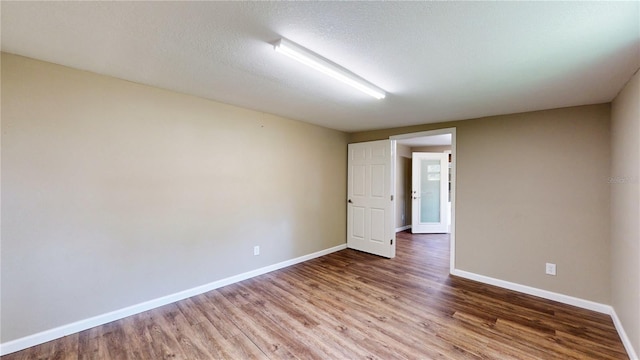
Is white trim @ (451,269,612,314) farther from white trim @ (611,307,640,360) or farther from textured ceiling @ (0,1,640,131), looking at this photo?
Result: textured ceiling @ (0,1,640,131)

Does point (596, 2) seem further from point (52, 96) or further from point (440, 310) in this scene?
point (52, 96)

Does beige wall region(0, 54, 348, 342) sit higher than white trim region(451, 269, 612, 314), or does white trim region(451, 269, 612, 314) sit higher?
beige wall region(0, 54, 348, 342)

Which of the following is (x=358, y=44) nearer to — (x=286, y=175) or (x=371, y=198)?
(x=286, y=175)

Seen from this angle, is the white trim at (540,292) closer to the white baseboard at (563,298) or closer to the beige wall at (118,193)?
the white baseboard at (563,298)

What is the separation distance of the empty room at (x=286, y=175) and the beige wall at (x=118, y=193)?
2 centimetres

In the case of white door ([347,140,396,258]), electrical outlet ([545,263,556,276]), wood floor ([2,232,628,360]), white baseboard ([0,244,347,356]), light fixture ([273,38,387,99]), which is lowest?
wood floor ([2,232,628,360])

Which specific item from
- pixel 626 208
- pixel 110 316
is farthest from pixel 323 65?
pixel 110 316

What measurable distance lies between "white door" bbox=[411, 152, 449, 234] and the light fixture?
14.8 feet

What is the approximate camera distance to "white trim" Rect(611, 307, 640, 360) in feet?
6.29

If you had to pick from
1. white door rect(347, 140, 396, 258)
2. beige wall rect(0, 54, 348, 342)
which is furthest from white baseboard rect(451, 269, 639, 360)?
beige wall rect(0, 54, 348, 342)

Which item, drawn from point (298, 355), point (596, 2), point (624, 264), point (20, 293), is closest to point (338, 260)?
point (298, 355)

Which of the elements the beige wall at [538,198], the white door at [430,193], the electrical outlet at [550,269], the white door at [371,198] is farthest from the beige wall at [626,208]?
the white door at [430,193]

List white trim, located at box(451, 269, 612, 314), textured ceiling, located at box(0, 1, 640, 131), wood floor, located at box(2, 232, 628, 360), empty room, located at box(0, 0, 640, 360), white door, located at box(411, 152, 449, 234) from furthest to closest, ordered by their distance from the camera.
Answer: white door, located at box(411, 152, 449, 234)
white trim, located at box(451, 269, 612, 314)
wood floor, located at box(2, 232, 628, 360)
empty room, located at box(0, 0, 640, 360)
textured ceiling, located at box(0, 1, 640, 131)

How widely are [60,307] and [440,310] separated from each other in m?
3.48
